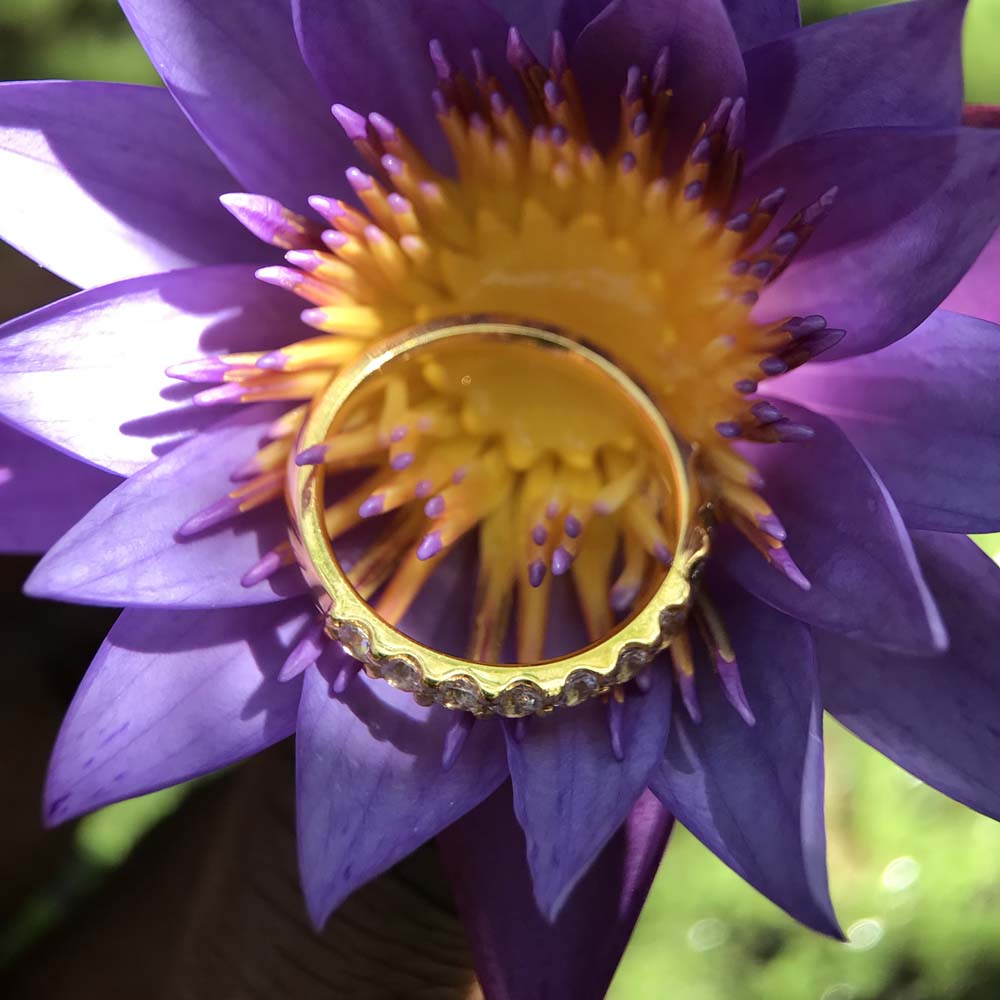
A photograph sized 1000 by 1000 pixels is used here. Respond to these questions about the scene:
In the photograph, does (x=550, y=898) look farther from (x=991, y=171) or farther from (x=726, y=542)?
(x=991, y=171)

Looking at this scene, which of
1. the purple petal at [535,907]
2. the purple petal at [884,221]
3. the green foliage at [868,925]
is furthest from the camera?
the green foliage at [868,925]

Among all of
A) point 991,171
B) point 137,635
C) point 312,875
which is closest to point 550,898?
point 312,875

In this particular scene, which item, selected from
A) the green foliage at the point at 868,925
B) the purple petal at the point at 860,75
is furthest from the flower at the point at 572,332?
the green foliage at the point at 868,925

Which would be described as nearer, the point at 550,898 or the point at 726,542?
the point at 550,898

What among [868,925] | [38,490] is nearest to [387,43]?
[38,490]

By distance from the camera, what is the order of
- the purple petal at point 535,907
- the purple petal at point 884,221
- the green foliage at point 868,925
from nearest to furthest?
the purple petal at point 884,221
the purple petal at point 535,907
the green foliage at point 868,925

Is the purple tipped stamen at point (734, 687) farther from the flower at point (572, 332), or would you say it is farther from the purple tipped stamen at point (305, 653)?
the purple tipped stamen at point (305, 653)

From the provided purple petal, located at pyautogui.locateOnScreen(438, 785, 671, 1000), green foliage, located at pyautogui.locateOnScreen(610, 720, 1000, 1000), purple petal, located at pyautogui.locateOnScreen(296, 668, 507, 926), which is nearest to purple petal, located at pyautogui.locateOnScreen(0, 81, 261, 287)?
purple petal, located at pyautogui.locateOnScreen(296, 668, 507, 926)

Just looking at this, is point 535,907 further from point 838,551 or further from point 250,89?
point 250,89
